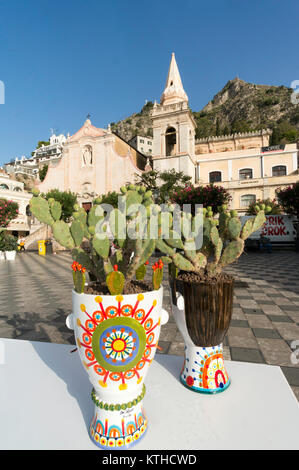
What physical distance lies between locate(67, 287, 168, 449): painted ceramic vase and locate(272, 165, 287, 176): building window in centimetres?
2884

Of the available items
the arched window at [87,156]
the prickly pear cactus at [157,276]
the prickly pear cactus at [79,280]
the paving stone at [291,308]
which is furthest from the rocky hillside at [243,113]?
the prickly pear cactus at [79,280]

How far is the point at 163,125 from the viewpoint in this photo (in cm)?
2433

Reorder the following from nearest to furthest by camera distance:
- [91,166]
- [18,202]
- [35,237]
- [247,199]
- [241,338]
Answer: [241,338] → [35,237] → [247,199] → [91,166] → [18,202]

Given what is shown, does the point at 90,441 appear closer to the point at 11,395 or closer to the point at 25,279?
the point at 11,395

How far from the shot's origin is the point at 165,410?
3.75 ft

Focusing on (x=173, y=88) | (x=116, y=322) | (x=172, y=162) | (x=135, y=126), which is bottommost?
(x=116, y=322)

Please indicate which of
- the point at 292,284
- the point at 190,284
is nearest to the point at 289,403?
the point at 190,284

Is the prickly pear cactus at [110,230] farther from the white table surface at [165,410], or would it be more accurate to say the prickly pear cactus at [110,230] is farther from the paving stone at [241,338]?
the paving stone at [241,338]

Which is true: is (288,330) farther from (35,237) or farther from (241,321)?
(35,237)

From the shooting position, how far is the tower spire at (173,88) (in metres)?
24.7

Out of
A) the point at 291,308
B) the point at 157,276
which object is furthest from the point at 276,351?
the point at 157,276

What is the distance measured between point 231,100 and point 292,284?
7397cm

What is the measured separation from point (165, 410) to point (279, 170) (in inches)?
1145

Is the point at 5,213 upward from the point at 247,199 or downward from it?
downward
